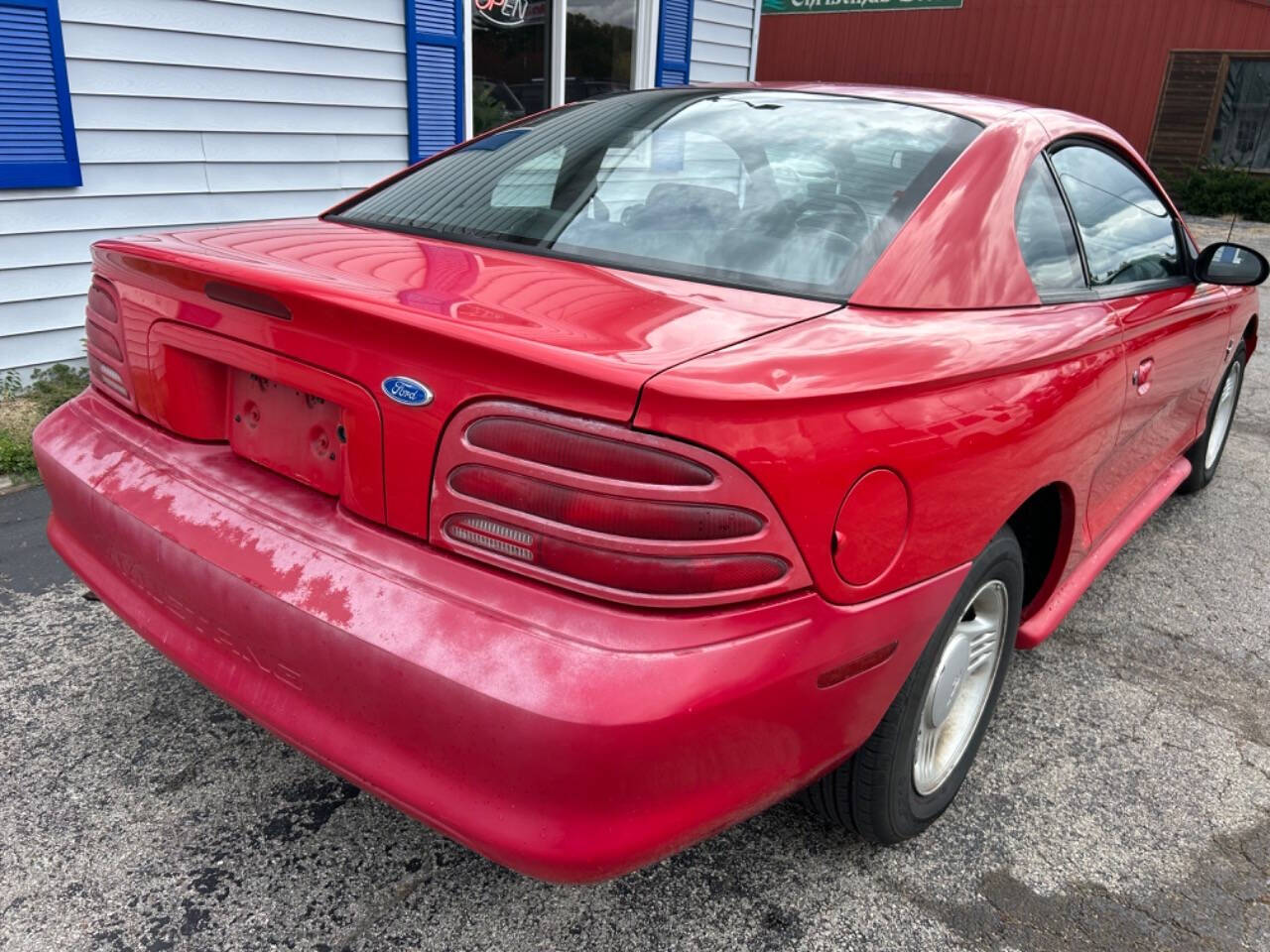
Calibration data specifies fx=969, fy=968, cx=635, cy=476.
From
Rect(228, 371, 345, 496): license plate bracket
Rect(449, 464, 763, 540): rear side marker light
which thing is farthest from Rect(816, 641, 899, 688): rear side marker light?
Rect(228, 371, 345, 496): license plate bracket

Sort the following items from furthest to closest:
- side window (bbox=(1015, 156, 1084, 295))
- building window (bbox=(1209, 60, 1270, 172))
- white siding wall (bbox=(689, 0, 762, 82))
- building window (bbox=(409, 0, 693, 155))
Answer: building window (bbox=(1209, 60, 1270, 172))
white siding wall (bbox=(689, 0, 762, 82))
building window (bbox=(409, 0, 693, 155))
side window (bbox=(1015, 156, 1084, 295))

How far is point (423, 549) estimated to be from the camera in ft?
5.14

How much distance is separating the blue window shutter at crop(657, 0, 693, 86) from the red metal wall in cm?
1354

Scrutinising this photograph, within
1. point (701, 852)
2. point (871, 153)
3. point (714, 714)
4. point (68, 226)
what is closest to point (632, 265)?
point (871, 153)

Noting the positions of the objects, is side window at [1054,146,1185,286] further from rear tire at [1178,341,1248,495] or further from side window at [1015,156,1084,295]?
rear tire at [1178,341,1248,495]

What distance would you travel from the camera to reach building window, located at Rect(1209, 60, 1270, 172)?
17.8 meters

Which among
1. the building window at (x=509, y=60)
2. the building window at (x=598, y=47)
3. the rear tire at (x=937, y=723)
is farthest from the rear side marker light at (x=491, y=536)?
the building window at (x=598, y=47)

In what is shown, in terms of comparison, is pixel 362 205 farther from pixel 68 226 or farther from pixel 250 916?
pixel 68 226

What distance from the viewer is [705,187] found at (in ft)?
7.14

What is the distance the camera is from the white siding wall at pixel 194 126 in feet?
15.4

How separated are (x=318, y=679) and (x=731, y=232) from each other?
1178 mm

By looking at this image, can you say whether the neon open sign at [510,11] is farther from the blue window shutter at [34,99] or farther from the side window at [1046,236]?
the side window at [1046,236]

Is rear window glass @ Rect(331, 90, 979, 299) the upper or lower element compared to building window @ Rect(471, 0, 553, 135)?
lower

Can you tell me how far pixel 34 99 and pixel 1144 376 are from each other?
4769mm
